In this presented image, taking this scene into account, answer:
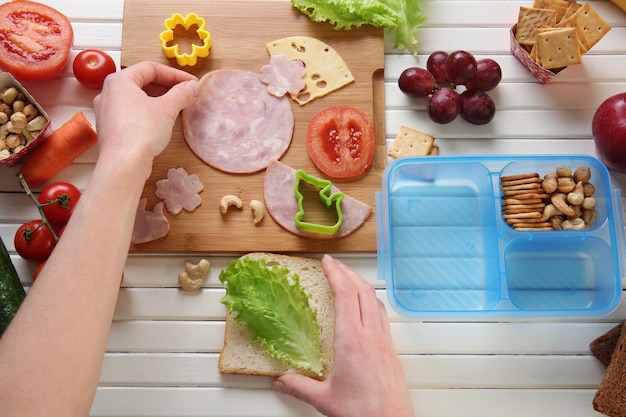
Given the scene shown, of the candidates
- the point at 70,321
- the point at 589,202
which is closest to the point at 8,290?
the point at 70,321

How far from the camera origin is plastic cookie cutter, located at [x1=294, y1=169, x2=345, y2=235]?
1.69 m

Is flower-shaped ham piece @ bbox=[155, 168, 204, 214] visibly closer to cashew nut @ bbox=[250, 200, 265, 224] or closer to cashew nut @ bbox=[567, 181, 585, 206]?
cashew nut @ bbox=[250, 200, 265, 224]

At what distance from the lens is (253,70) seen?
6.03 ft

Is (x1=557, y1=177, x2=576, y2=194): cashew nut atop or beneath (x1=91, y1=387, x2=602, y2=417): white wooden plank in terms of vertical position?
atop

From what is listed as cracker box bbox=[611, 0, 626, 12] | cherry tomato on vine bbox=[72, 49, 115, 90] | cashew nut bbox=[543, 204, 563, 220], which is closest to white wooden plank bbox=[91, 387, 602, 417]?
cashew nut bbox=[543, 204, 563, 220]

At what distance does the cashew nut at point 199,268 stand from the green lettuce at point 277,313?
0.12 m

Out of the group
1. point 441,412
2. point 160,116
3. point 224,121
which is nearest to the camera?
point 160,116

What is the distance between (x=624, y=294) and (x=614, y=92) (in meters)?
0.64

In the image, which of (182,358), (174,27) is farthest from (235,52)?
(182,358)

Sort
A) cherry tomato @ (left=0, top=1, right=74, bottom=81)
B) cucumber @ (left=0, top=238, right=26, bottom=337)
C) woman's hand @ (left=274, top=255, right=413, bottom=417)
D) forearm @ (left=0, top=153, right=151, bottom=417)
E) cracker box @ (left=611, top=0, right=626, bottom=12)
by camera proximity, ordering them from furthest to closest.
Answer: cracker box @ (left=611, top=0, right=626, bottom=12) → cherry tomato @ (left=0, top=1, right=74, bottom=81) → cucumber @ (left=0, top=238, right=26, bottom=337) → woman's hand @ (left=274, top=255, right=413, bottom=417) → forearm @ (left=0, top=153, right=151, bottom=417)

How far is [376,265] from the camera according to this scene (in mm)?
1753

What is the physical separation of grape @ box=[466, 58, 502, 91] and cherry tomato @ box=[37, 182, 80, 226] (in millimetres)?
1215

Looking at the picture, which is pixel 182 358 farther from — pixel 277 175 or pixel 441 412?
pixel 441 412

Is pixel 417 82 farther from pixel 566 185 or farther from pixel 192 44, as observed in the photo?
pixel 192 44
